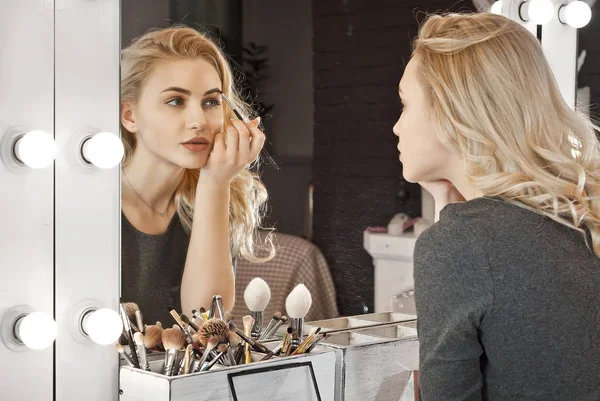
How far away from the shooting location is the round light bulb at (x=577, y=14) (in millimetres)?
1622

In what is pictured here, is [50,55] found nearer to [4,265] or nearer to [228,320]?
[4,265]

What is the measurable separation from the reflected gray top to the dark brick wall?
0.26 m

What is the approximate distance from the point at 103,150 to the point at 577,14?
102 cm

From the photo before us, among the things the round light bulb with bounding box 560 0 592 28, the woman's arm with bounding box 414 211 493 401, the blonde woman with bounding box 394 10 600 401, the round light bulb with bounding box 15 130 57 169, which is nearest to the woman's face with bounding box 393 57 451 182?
the blonde woman with bounding box 394 10 600 401

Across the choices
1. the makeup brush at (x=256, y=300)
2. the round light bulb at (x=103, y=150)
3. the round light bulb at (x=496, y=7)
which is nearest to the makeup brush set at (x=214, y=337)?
the makeup brush at (x=256, y=300)

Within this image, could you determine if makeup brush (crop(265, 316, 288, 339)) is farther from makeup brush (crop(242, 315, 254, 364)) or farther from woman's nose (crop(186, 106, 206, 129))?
woman's nose (crop(186, 106, 206, 129))

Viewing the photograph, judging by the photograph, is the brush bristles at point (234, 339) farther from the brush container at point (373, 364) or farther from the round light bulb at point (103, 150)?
Answer: the round light bulb at point (103, 150)

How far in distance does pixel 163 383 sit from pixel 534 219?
0.50 metres

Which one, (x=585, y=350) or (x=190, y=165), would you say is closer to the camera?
(x=585, y=350)

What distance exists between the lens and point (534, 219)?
0.99 m

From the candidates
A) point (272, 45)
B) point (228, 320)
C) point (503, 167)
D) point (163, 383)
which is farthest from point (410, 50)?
point (163, 383)

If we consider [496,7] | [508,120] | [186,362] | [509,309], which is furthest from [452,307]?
[496,7]

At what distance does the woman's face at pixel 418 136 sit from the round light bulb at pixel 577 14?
614mm

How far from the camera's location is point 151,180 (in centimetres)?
117
